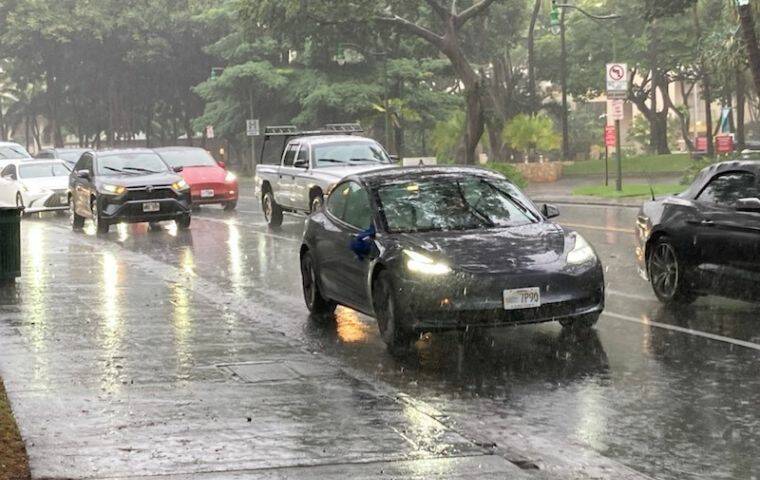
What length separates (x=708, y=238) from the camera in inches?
462

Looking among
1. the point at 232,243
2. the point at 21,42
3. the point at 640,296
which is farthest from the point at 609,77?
the point at 21,42

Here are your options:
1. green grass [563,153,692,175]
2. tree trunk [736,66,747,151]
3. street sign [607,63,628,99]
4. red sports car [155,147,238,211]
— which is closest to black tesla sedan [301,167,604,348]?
red sports car [155,147,238,211]

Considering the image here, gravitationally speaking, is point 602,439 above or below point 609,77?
below

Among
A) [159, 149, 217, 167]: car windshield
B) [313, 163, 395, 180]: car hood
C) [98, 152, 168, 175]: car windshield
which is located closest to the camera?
[313, 163, 395, 180]: car hood

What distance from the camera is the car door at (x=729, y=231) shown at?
11.2 metres

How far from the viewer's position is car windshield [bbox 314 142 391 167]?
24031 mm

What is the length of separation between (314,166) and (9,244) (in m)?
9.60

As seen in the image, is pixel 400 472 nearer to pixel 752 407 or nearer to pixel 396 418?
pixel 396 418

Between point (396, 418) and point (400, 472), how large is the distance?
51.9 inches

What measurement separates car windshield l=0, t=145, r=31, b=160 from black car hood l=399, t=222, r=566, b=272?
113 feet

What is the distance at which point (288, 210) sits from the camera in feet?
83.7

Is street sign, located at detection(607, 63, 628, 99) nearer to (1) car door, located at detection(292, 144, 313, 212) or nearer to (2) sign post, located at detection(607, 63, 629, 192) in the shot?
(2) sign post, located at detection(607, 63, 629, 192)

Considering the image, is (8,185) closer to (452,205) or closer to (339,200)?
(339,200)

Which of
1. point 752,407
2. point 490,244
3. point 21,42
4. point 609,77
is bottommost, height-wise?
point 752,407
